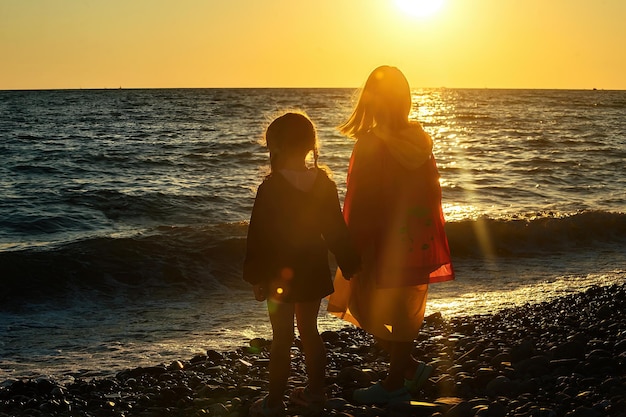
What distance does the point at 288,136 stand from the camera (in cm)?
440

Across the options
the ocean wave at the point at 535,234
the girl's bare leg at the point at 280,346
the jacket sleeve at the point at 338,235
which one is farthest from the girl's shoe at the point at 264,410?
the ocean wave at the point at 535,234

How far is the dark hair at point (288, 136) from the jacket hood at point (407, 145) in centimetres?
53

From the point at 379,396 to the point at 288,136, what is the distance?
1.80 meters

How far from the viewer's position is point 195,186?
19.6 m

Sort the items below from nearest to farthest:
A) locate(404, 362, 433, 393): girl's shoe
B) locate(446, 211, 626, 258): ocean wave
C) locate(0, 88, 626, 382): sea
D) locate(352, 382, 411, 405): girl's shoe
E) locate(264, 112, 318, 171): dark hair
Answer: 1. locate(264, 112, 318, 171): dark hair
2. locate(352, 382, 411, 405): girl's shoe
3. locate(404, 362, 433, 393): girl's shoe
4. locate(0, 88, 626, 382): sea
5. locate(446, 211, 626, 258): ocean wave

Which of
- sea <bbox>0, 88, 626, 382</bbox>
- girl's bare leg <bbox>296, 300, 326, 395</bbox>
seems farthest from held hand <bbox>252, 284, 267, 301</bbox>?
sea <bbox>0, 88, 626, 382</bbox>

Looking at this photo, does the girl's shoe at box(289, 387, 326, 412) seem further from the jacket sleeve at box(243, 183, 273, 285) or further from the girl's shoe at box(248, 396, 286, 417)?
the jacket sleeve at box(243, 183, 273, 285)

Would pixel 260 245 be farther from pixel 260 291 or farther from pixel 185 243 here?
pixel 185 243

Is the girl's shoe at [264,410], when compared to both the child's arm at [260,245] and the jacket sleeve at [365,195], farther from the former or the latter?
the jacket sleeve at [365,195]

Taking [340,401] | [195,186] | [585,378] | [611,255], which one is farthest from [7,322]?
[195,186]

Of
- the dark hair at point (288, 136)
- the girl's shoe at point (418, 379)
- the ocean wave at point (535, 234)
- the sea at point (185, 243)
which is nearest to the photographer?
the dark hair at point (288, 136)

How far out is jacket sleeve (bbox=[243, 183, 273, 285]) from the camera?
4.43 meters

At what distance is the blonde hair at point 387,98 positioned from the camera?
474 centimetres

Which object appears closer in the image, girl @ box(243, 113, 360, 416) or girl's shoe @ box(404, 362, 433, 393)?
girl @ box(243, 113, 360, 416)
